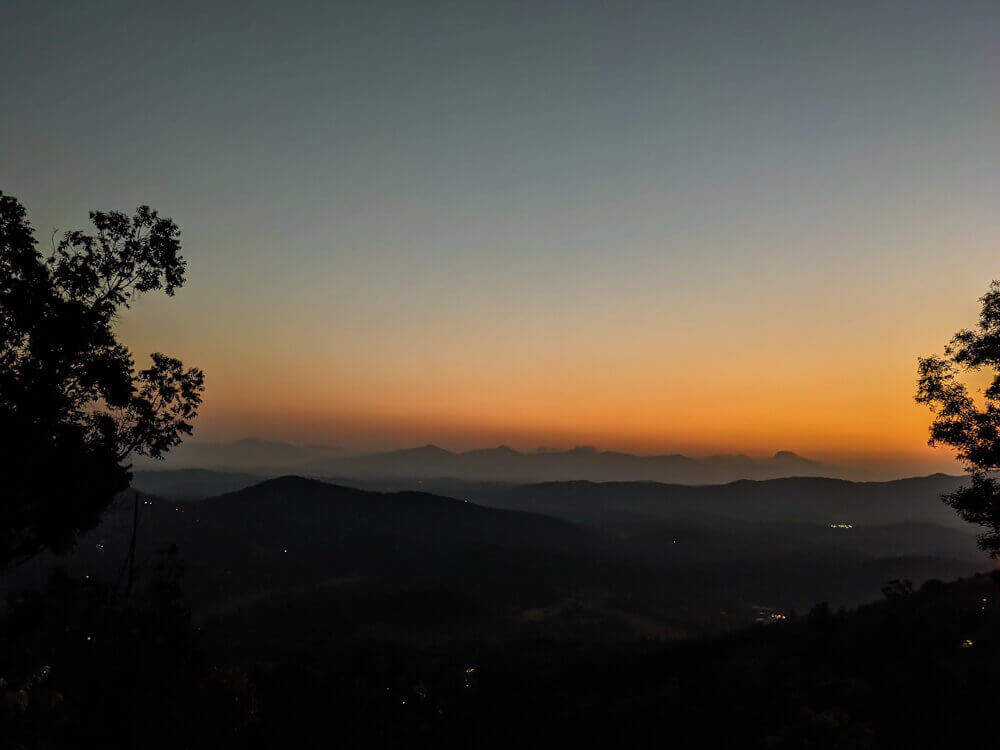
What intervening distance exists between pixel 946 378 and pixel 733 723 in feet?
77.1

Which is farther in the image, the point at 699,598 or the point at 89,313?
the point at 699,598

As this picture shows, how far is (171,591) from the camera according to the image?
3606 cm

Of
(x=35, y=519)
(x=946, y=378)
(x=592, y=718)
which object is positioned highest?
(x=946, y=378)

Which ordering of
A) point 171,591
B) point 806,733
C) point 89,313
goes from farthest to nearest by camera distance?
point 171,591 < point 89,313 < point 806,733

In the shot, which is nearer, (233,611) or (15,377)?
(15,377)

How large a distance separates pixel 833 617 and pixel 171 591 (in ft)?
209

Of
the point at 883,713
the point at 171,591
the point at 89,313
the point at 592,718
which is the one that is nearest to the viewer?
the point at 89,313

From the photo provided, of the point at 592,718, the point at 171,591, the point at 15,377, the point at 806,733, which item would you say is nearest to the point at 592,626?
the point at 592,718

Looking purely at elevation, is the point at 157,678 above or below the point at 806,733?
below

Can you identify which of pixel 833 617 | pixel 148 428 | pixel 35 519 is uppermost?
pixel 148 428

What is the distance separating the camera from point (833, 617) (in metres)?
60.3

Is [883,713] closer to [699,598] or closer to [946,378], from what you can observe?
[946,378]

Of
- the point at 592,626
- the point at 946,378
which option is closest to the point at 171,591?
the point at 946,378

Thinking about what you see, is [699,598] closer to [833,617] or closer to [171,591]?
[833,617]
